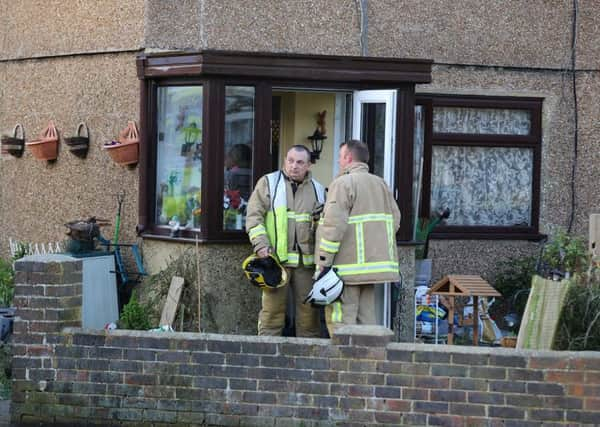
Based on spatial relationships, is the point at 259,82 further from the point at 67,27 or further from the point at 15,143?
the point at 15,143

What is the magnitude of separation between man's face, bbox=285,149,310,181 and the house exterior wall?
64.3 inches

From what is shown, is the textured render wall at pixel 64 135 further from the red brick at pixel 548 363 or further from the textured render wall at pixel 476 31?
the red brick at pixel 548 363

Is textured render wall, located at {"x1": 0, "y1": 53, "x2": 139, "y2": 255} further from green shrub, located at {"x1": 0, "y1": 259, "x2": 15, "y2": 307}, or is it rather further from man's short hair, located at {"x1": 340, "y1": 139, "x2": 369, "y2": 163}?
man's short hair, located at {"x1": 340, "y1": 139, "x2": 369, "y2": 163}

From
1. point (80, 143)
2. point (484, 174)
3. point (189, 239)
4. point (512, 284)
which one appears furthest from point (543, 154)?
point (80, 143)

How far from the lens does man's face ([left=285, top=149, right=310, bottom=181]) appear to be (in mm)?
9156

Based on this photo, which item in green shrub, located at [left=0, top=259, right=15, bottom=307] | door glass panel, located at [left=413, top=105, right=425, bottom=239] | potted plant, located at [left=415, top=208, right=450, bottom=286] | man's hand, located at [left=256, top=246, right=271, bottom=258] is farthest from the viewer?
door glass panel, located at [left=413, top=105, right=425, bottom=239]

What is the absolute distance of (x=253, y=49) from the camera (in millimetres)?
10625

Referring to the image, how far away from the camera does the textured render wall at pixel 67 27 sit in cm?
1068

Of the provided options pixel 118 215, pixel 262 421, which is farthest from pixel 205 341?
pixel 118 215

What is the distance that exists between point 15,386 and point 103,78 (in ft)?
12.8

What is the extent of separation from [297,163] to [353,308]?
1272 mm

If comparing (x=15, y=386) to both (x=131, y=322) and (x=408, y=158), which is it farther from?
(x=408, y=158)

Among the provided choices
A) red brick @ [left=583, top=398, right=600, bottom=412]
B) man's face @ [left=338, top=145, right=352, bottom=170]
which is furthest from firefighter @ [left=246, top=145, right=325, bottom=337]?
red brick @ [left=583, top=398, right=600, bottom=412]

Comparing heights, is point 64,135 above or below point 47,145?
above
